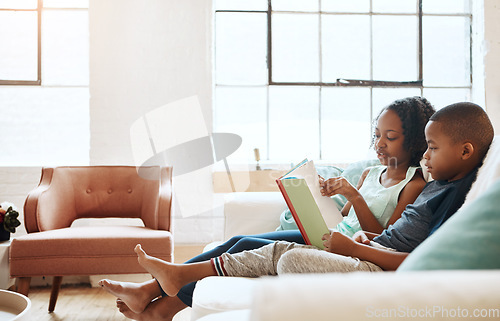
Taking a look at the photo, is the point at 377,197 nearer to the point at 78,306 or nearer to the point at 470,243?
the point at 470,243

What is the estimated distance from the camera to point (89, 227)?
9.05ft

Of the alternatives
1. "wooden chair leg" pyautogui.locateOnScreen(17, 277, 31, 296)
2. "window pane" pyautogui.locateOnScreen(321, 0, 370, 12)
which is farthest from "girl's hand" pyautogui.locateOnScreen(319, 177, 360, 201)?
"window pane" pyautogui.locateOnScreen(321, 0, 370, 12)

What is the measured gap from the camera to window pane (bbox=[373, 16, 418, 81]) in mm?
4000

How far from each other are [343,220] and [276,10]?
2.50 meters

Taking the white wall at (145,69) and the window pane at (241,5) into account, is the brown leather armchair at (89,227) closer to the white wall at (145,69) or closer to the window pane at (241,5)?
the white wall at (145,69)

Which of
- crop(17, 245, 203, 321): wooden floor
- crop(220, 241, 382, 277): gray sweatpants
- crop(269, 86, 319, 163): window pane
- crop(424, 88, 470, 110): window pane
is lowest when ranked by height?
crop(17, 245, 203, 321): wooden floor

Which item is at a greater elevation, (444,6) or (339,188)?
(444,6)

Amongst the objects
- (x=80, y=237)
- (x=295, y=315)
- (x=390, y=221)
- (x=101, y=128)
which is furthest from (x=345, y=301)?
(x=101, y=128)

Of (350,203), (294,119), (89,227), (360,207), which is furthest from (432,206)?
(294,119)

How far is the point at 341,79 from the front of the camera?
3.97m

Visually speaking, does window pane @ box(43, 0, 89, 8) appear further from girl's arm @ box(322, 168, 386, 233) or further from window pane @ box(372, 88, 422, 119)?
girl's arm @ box(322, 168, 386, 233)

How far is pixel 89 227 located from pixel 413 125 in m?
1.90

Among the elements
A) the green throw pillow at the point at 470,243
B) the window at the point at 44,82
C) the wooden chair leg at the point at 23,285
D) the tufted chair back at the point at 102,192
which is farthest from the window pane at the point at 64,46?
the green throw pillow at the point at 470,243

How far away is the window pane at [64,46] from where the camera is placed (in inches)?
153
